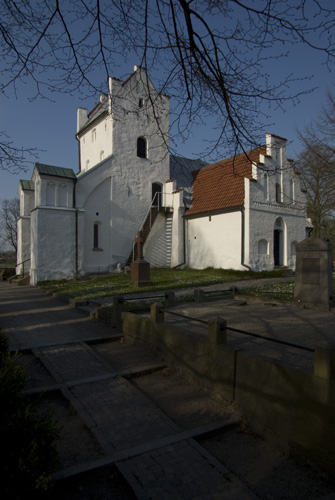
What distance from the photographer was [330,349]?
371cm

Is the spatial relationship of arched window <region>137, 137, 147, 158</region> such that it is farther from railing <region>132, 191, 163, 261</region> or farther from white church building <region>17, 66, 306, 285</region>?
railing <region>132, 191, 163, 261</region>

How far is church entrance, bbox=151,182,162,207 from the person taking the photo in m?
27.0

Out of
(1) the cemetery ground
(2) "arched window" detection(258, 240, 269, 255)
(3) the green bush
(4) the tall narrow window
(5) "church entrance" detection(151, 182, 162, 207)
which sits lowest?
(1) the cemetery ground

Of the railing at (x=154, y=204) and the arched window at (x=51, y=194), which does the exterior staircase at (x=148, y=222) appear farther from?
the arched window at (x=51, y=194)

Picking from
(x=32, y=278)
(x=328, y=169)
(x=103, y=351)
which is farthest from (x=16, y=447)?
(x=32, y=278)

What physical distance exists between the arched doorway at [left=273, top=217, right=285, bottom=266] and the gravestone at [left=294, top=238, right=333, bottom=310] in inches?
519

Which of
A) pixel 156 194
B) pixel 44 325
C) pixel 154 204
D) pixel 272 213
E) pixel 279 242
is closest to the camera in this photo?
pixel 44 325

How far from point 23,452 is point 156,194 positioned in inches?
989

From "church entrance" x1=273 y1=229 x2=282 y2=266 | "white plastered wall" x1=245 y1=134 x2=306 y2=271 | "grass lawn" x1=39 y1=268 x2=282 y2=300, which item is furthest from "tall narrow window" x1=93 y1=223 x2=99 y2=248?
"church entrance" x1=273 y1=229 x2=282 y2=266

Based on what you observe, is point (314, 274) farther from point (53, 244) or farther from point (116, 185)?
point (116, 185)

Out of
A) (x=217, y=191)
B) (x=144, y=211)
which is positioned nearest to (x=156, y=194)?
(x=144, y=211)

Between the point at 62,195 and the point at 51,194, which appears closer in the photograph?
the point at 51,194

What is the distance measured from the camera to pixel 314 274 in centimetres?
1098

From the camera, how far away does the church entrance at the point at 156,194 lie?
27002 millimetres
